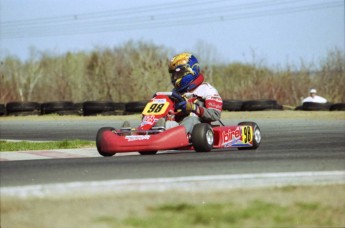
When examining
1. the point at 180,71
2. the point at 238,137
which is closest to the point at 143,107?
the point at 180,71

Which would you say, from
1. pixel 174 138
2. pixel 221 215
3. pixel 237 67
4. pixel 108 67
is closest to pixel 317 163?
pixel 174 138

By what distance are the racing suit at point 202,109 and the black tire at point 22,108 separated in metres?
23.0

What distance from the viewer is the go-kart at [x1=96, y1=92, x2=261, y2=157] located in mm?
12414

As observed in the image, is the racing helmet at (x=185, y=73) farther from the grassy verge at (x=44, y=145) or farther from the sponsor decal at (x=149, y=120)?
the grassy verge at (x=44, y=145)

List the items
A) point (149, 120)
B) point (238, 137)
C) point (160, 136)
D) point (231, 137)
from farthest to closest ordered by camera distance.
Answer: point (238, 137) < point (231, 137) < point (149, 120) < point (160, 136)

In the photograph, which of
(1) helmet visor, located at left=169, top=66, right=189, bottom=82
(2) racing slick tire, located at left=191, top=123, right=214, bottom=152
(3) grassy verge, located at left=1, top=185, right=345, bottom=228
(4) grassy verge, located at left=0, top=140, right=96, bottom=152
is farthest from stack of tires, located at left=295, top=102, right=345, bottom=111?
(3) grassy verge, located at left=1, top=185, right=345, bottom=228

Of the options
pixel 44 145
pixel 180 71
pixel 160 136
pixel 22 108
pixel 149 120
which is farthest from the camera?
pixel 22 108

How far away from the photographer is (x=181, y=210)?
23.5 ft

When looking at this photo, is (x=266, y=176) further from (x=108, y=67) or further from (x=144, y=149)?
(x=108, y=67)

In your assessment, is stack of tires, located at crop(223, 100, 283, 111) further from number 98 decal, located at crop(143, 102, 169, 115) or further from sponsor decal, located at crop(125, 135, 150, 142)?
sponsor decal, located at crop(125, 135, 150, 142)

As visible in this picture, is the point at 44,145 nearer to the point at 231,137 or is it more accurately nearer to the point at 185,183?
the point at 231,137

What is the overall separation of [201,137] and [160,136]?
65 cm

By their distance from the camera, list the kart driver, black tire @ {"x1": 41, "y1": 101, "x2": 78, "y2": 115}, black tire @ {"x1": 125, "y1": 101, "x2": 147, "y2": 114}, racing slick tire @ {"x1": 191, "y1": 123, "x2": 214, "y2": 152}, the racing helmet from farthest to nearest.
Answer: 1. black tire @ {"x1": 41, "y1": 101, "x2": 78, "y2": 115}
2. black tire @ {"x1": 125, "y1": 101, "x2": 147, "y2": 114}
3. the racing helmet
4. the kart driver
5. racing slick tire @ {"x1": 191, "y1": 123, "x2": 214, "y2": 152}

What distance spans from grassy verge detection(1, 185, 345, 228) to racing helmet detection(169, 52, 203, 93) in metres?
6.02
